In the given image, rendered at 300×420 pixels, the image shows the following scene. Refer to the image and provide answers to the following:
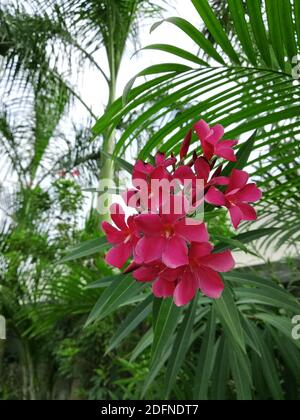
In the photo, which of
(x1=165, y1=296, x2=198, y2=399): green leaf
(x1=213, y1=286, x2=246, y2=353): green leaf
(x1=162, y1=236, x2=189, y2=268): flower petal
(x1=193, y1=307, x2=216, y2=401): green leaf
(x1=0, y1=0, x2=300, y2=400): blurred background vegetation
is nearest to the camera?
(x1=162, y1=236, x2=189, y2=268): flower petal

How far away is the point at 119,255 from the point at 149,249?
0.05 metres

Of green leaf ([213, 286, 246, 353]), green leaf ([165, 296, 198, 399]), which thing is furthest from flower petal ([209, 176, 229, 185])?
green leaf ([165, 296, 198, 399])

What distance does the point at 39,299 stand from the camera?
2486mm

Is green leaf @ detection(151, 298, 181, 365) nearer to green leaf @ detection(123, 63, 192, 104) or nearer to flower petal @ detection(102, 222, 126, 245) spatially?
flower petal @ detection(102, 222, 126, 245)

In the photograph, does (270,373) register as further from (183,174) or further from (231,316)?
(183,174)

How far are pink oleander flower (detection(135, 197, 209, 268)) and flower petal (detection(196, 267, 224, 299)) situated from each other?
→ 28 mm

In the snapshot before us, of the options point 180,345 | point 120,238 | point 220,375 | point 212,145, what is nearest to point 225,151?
point 212,145

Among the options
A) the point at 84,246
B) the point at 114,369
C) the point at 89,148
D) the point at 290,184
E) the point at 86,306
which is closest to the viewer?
the point at 84,246

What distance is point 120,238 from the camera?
1.26 feet

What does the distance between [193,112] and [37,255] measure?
91.4 inches

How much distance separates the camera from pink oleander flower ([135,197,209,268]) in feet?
1.06
